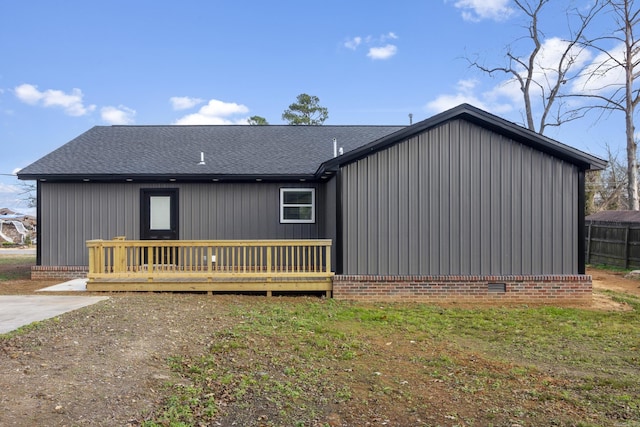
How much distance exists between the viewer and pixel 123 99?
72.3 feet

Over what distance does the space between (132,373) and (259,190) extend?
7.80 meters

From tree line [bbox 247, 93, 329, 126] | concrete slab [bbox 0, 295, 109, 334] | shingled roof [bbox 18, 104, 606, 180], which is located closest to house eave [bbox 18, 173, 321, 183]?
shingled roof [bbox 18, 104, 606, 180]

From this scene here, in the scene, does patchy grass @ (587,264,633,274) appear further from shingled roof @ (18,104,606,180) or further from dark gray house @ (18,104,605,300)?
shingled roof @ (18,104,606,180)

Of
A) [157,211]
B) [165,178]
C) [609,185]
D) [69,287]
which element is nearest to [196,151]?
[165,178]

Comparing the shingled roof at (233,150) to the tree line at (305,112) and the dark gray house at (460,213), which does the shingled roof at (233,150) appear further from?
the tree line at (305,112)

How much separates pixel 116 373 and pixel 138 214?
7.95 meters

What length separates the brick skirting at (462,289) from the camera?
30.8ft

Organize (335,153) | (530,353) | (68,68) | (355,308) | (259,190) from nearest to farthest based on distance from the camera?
(530,353)
(355,308)
(259,190)
(335,153)
(68,68)

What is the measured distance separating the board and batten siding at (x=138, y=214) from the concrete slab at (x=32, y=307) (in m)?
2.96

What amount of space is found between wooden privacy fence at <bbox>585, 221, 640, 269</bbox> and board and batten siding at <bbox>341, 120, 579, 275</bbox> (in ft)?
26.1

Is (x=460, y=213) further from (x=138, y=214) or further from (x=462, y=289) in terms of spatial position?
(x=138, y=214)

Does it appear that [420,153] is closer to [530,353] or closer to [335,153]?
[335,153]

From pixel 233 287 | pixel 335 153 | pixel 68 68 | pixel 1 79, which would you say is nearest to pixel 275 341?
pixel 233 287

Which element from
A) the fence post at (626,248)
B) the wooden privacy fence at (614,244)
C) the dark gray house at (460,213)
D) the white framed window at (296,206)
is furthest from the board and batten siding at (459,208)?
the fence post at (626,248)
